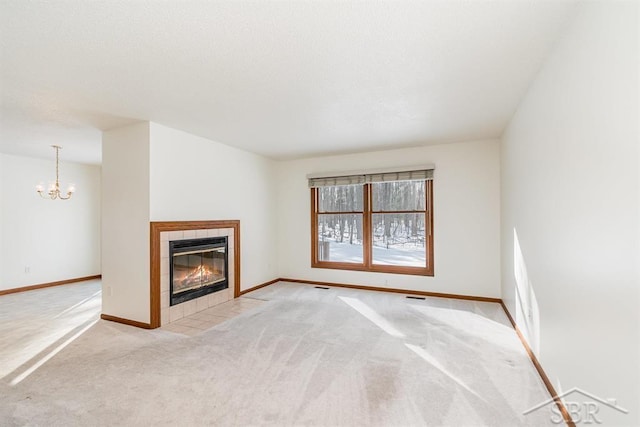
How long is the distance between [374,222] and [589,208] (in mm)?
4001

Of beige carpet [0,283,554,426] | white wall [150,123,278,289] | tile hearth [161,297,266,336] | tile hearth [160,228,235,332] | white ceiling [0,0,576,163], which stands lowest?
tile hearth [161,297,266,336]

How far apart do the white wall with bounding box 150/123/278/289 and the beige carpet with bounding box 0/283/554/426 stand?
1.64m

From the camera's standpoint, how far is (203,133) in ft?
13.9

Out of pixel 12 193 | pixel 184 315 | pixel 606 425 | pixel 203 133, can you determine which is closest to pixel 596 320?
pixel 606 425

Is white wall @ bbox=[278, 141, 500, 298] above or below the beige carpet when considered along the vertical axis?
above

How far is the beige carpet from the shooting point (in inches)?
79.0

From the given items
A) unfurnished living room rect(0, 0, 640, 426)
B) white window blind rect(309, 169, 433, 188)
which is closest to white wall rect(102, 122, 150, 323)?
unfurnished living room rect(0, 0, 640, 426)

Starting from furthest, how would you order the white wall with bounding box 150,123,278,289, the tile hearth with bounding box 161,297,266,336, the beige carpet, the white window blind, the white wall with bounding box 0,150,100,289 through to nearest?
1. the white wall with bounding box 0,150,100,289
2. the white window blind
3. the white wall with bounding box 150,123,278,289
4. the tile hearth with bounding box 161,297,266,336
5. the beige carpet

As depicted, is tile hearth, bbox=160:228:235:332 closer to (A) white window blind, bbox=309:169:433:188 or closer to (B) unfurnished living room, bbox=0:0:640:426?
(B) unfurnished living room, bbox=0:0:640:426

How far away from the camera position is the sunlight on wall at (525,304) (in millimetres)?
2641

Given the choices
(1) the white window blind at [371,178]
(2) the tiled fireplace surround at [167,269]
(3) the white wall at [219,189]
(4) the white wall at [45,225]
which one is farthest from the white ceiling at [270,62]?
(4) the white wall at [45,225]

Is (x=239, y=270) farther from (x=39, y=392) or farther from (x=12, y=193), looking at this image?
(x=12, y=193)

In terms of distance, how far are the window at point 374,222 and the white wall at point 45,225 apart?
4937mm

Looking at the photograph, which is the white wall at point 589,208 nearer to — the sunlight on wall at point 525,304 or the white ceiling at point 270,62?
the sunlight on wall at point 525,304
